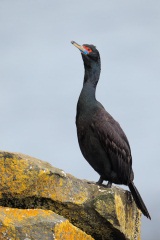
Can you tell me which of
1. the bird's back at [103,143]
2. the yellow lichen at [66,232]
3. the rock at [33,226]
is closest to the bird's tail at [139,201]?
the bird's back at [103,143]

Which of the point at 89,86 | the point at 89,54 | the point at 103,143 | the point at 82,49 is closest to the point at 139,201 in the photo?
the point at 103,143

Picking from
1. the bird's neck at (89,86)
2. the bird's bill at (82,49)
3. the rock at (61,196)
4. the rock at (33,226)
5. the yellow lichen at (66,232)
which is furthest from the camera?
the bird's bill at (82,49)

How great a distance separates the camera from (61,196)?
784 cm

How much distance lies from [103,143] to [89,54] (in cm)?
172

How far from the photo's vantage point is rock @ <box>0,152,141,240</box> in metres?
7.51

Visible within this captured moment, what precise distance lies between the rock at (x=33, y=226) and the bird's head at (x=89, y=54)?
12.4 feet

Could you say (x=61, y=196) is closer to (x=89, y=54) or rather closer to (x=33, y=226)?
(x=33, y=226)

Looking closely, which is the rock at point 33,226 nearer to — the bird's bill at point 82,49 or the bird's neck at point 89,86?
the bird's neck at point 89,86

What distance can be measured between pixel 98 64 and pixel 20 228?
14.5 feet

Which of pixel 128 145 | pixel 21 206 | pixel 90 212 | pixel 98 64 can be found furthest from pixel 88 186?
pixel 98 64

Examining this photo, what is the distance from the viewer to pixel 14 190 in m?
7.50

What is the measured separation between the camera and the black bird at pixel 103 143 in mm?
9711

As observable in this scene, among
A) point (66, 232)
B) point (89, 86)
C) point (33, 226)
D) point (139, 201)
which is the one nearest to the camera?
point (33, 226)

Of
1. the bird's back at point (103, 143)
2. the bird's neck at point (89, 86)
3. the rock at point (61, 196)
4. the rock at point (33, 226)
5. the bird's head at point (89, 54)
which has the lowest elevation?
the rock at point (33, 226)
